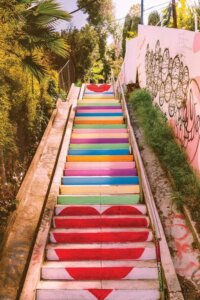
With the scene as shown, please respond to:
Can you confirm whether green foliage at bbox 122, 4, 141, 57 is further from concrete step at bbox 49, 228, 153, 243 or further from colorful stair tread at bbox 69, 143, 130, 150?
concrete step at bbox 49, 228, 153, 243

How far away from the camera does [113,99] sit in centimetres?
1287

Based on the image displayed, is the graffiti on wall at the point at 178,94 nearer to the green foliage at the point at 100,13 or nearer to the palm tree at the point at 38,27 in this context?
the palm tree at the point at 38,27

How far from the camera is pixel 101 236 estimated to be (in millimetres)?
5449

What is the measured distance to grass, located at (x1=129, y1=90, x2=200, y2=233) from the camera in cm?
600

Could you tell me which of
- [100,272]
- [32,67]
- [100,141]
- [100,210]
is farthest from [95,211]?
[32,67]

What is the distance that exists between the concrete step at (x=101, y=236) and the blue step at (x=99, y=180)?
1420mm

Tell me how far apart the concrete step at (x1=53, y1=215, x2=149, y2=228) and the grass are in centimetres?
83

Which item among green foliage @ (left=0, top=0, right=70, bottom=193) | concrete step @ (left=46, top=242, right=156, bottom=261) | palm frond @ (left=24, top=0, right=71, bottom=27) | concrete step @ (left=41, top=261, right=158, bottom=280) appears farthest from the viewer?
palm frond @ (left=24, top=0, right=71, bottom=27)

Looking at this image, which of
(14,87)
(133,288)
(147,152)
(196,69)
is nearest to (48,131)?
(14,87)

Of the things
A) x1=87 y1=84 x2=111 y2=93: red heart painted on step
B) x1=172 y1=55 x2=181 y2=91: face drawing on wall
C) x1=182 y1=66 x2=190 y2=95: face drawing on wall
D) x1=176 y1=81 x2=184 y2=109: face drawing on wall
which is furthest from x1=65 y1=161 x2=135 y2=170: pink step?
x1=87 y1=84 x2=111 y2=93: red heart painted on step

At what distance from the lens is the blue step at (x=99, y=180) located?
22.2ft

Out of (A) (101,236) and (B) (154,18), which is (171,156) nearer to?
(A) (101,236)

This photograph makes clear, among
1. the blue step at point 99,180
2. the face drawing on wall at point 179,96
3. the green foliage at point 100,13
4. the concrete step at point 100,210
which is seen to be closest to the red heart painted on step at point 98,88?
the face drawing on wall at point 179,96

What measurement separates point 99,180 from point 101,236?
61.2 inches
